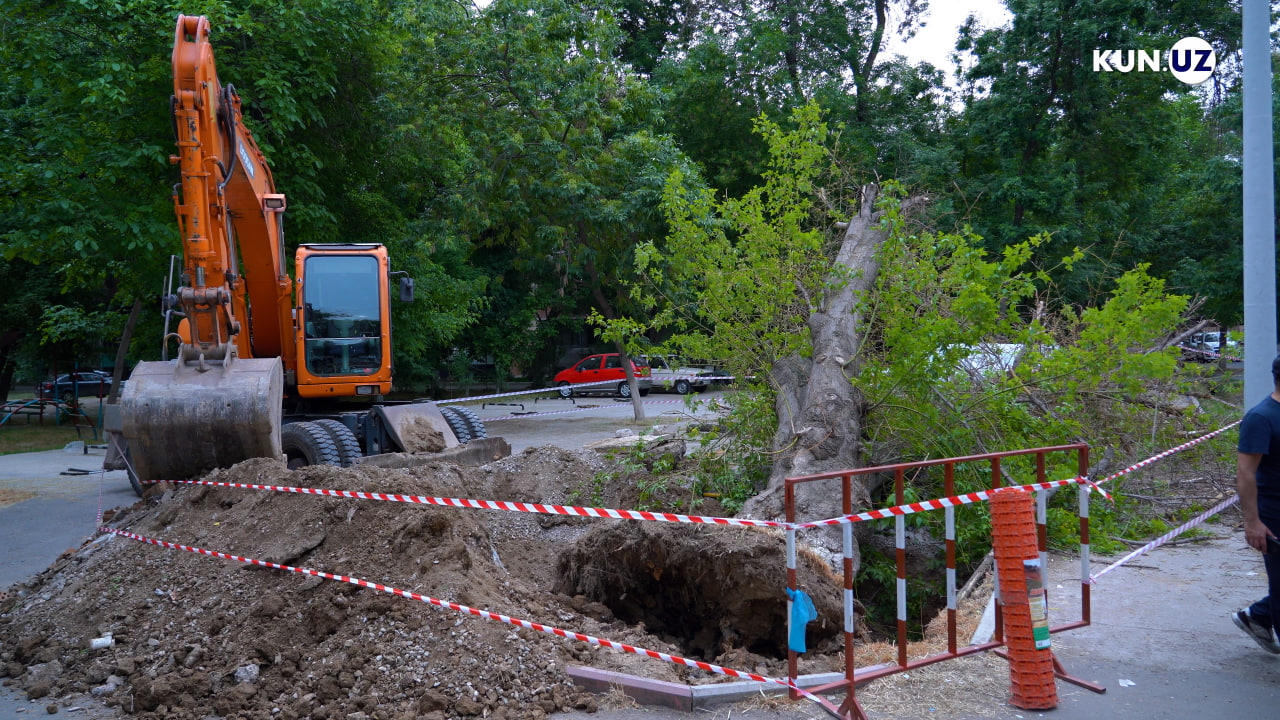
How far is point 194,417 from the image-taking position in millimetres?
8320

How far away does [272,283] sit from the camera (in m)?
10.9

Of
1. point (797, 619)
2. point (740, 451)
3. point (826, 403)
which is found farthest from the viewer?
point (740, 451)

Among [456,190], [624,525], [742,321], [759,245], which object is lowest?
[624,525]

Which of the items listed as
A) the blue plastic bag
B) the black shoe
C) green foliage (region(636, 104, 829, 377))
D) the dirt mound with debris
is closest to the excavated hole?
the dirt mound with debris

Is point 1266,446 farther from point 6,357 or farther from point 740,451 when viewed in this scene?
point 6,357

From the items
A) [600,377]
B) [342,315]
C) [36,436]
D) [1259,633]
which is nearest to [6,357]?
[36,436]

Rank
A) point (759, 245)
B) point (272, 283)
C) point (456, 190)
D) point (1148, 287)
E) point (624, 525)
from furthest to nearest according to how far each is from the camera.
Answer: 1. point (456, 190)
2. point (272, 283)
3. point (1148, 287)
4. point (759, 245)
5. point (624, 525)

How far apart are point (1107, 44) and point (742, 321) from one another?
16511 millimetres

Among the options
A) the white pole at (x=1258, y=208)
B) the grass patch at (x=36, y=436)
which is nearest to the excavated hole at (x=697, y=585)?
the white pole at (x=1258, y=208)

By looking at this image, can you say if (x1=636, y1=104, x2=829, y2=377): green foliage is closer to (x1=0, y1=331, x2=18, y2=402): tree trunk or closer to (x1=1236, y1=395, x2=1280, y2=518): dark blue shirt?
(x1=1236, y1=395, x2=1280, y2=518): dark blue shirt

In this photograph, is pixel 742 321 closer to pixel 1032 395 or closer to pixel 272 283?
pixel 1032 395

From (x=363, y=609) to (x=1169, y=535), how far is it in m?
6.63

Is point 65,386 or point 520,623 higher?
point 65,386

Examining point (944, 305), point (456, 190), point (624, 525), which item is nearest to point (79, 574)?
point (624, 525)
